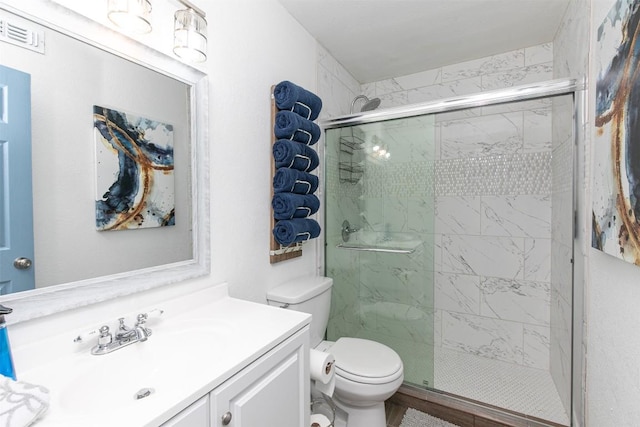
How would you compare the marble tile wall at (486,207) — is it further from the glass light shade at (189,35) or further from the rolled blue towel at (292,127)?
the glass light shade at (189,35)

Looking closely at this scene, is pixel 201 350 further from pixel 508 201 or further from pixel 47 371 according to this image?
pixel 508 201

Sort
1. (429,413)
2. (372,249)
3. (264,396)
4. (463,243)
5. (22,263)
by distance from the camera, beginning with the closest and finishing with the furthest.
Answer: (22,263) → (264,396) → (429,413) → (372,249) → (463,243)

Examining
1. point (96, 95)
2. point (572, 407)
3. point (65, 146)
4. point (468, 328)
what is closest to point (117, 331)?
point (65, 146)

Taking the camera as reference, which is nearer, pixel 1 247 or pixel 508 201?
pixel 1 247

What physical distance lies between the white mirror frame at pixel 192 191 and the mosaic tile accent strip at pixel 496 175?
192 cm

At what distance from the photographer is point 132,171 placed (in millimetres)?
1049

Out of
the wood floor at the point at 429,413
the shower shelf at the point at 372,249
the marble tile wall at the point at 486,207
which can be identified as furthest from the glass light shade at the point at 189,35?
the wood floor at the point at 429,413

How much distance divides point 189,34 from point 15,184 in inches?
29.3

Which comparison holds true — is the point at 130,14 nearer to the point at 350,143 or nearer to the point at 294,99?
the point at 294,99

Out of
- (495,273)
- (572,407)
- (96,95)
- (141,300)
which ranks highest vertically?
(96,95)

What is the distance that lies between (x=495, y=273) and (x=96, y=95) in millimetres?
2670

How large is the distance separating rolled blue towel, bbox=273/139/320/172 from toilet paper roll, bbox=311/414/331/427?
1.26 meters

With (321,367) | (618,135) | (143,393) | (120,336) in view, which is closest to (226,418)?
(143,393)

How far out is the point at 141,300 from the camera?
41.1 inches
